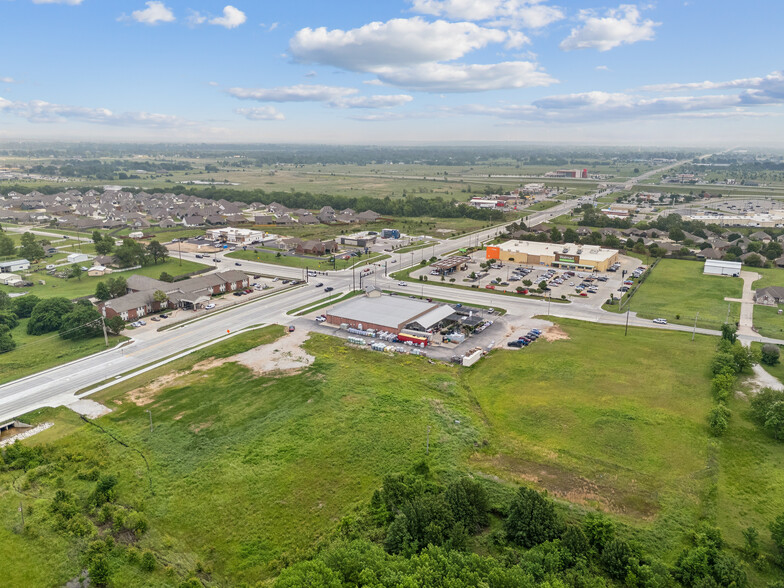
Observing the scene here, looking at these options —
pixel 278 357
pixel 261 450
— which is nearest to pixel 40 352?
pixel 278 357

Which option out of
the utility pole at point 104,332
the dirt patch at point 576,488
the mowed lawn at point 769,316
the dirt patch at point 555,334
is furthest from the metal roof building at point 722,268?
the utility pole at point 104,332

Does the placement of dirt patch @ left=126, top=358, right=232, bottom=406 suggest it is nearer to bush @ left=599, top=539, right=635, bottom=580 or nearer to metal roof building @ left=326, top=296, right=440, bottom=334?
metal roof building @ left=326, top=296, right=440, bottom=334

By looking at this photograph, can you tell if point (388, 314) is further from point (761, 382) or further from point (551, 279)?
point (761, 382)

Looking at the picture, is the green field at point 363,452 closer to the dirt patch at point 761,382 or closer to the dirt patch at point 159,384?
the dirt patch at point 159,384

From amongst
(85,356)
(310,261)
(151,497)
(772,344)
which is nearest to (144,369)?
(85,356)

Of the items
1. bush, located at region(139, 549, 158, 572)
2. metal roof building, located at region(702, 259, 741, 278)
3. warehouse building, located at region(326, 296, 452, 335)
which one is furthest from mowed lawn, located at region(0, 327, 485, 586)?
metal roof building, located at region(702, 259, 741, 278)
